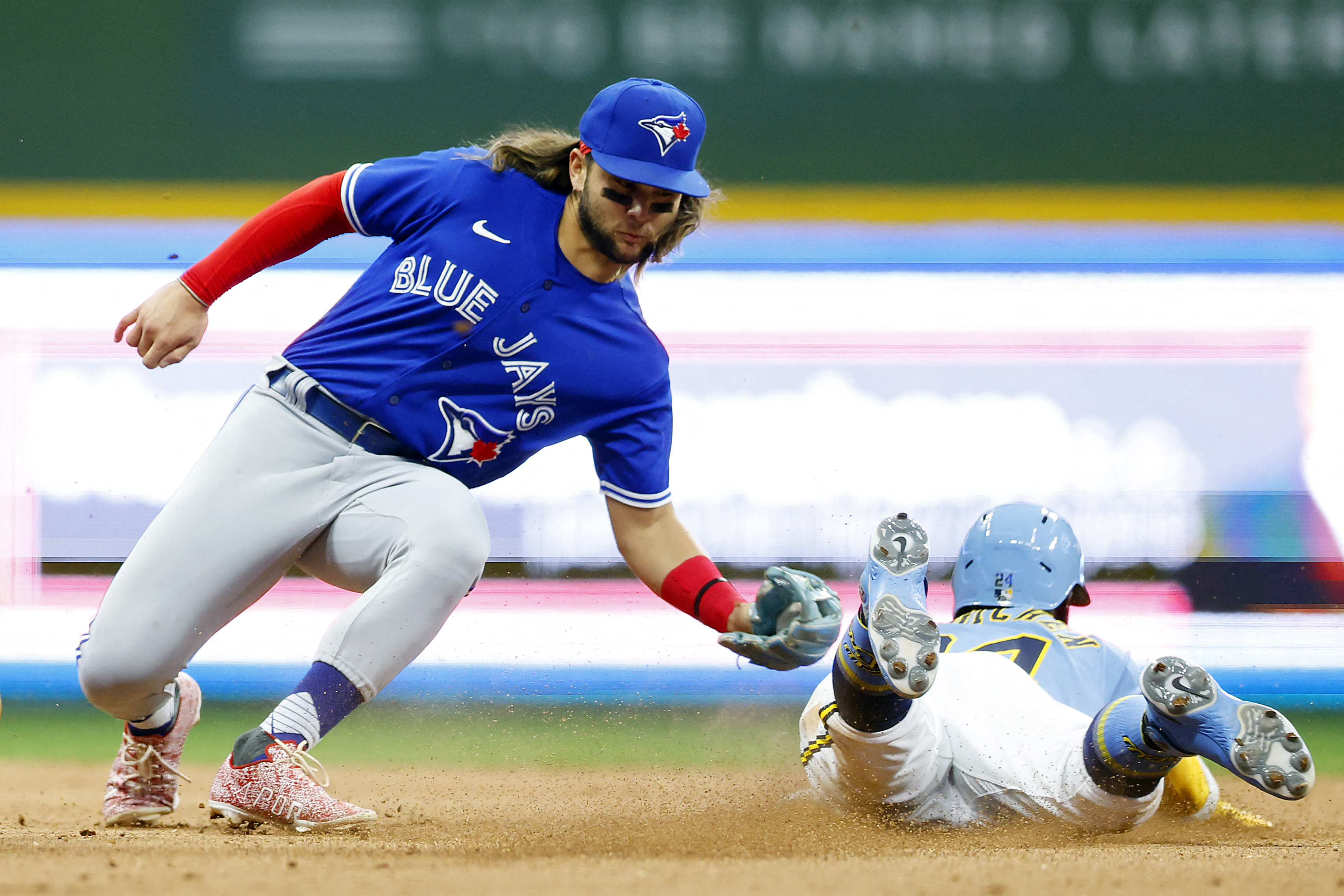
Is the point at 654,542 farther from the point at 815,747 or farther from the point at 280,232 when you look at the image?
the point at 280,232

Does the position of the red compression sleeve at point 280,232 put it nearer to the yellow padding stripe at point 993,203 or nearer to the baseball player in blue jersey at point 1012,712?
the baseball player in blue jersey at point 1012,712

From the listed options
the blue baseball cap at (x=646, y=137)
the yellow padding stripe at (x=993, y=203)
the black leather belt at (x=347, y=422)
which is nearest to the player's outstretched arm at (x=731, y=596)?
the black leather belt at (x=347, y=422)

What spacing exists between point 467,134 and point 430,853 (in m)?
3.34

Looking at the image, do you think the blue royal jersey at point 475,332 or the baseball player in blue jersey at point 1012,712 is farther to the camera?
the blue royal jersey at point 475,332

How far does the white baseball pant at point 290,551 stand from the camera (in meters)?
2.29

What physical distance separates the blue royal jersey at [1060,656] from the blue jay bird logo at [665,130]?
4.15ft

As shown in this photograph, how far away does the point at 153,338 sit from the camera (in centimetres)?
243

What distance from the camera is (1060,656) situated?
109 inches

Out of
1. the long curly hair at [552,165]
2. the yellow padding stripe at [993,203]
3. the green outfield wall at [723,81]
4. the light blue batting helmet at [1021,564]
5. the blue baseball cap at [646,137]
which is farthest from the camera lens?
the yellow padding stripe at [993,203]

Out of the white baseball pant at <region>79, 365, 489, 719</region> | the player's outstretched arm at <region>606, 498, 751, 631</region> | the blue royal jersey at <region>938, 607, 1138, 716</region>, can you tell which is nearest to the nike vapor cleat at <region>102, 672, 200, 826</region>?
the white baseball pant at <region>79, 365, 489, 719</region>

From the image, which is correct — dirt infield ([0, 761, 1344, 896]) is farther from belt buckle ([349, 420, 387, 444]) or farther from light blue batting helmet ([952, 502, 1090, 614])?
belt buckle ([349, 420, 387, 444])

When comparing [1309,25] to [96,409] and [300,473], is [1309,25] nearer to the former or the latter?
[300,473]

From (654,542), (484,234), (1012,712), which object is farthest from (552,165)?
(1012,712)

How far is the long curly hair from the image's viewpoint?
2.60 m
